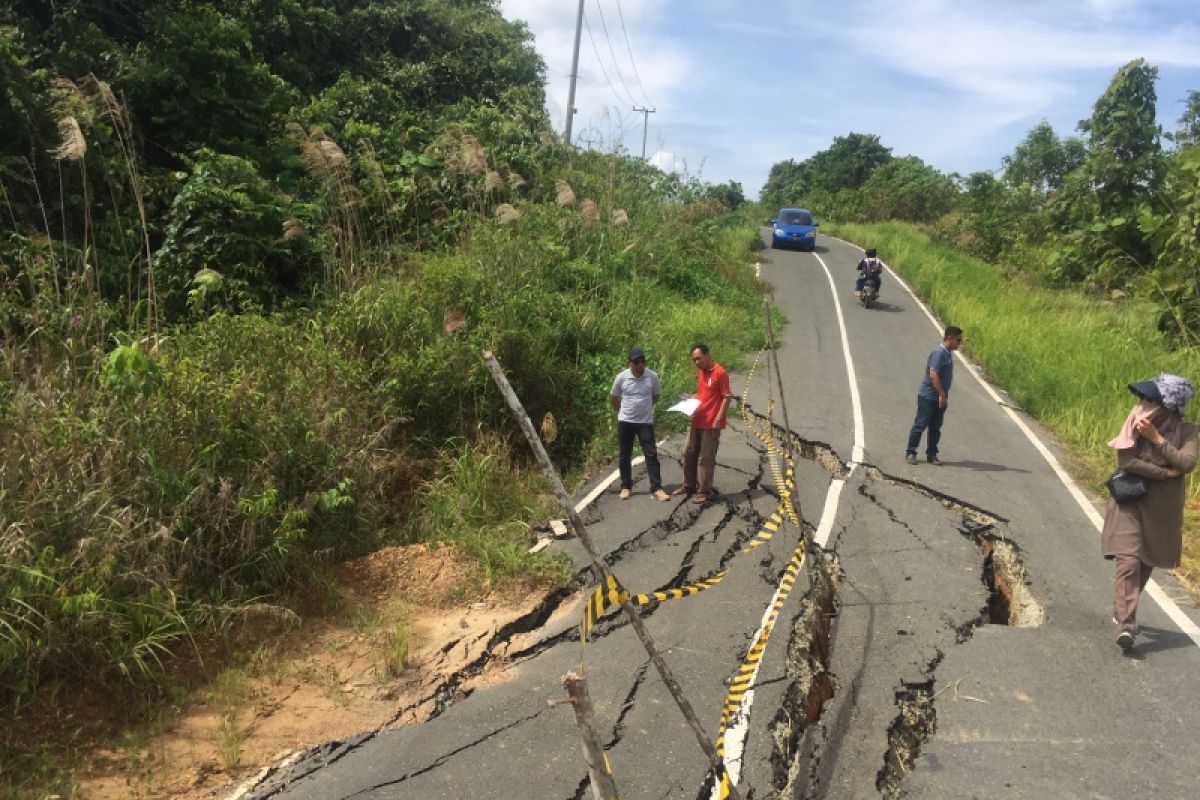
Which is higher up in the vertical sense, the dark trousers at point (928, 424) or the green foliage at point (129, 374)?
the green foliage at point (129, 374)

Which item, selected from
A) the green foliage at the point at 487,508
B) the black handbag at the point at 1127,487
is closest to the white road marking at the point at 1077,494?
the black handbag at the point at 1127,487

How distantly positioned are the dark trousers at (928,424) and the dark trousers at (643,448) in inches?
135

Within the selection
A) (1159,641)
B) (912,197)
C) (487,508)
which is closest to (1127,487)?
(1159,641)

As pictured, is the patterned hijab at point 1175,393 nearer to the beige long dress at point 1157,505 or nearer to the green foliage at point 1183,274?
the beige long dress at point 1157,505

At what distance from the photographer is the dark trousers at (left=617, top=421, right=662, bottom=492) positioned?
848 cm

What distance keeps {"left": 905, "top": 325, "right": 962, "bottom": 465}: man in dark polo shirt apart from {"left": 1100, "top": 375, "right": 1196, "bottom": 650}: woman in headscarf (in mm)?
4112

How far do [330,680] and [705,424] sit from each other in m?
4.24

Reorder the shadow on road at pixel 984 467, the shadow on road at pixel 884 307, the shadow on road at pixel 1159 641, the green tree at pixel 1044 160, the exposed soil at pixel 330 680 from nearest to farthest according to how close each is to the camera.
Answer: the exposed soil at pixel 330 680 → the shadow on road at pixel 1159 641 → the shadow on road at pixel 984 467 → the shadow on road at pixel 884 307 → the green tree at pixel 1044 160

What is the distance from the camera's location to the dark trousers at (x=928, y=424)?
982 centimetres

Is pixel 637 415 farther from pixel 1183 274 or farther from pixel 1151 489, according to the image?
pixel 1183 274

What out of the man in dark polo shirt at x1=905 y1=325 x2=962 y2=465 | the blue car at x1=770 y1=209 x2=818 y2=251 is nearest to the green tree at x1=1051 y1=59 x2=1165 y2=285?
the blue car at x1=770 y1=209 x2=818 y2=251

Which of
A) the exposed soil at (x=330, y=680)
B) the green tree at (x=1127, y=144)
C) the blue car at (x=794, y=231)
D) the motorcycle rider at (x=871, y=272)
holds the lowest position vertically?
the exposed soil at (x=330, y=680)

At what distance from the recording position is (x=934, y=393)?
32.0 ft

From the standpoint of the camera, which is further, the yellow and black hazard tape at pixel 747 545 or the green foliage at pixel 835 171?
the green foliage at pixel 835 171
